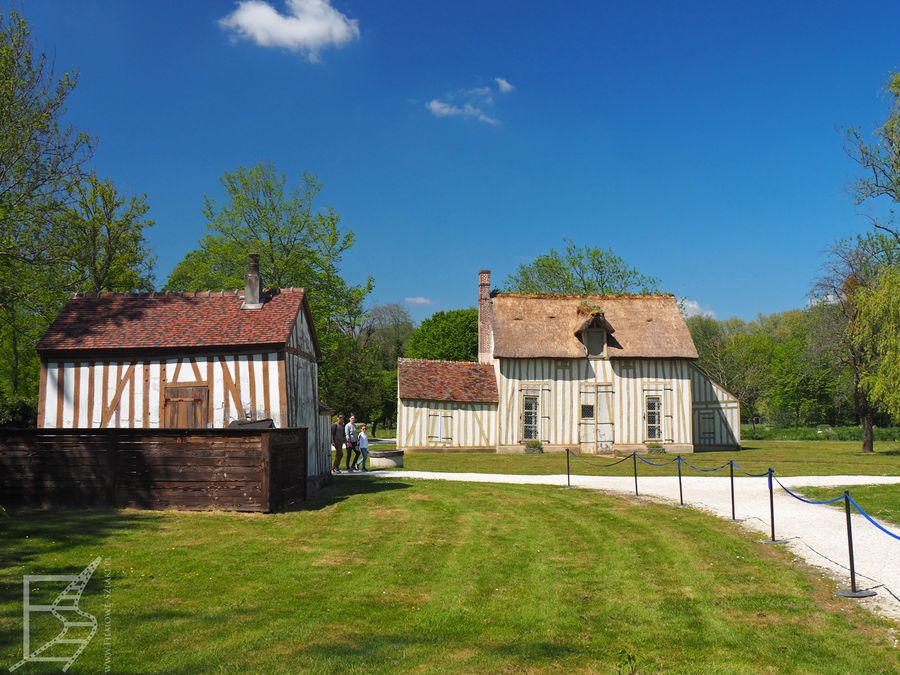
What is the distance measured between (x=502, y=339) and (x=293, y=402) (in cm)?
1807

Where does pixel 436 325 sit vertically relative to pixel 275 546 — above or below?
above

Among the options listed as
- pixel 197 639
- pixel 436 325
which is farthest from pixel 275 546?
pixel 436 325

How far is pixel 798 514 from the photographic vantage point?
1267 centimetres

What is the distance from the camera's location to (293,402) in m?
15.8

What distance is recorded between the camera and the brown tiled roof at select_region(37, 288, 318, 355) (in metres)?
15.5

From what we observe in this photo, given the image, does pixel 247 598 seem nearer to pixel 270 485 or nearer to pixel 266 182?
pixel 270 485

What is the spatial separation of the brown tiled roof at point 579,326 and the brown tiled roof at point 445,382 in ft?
6.80

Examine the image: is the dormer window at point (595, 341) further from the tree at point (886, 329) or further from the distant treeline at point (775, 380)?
the distant treeline at point (775, 380)

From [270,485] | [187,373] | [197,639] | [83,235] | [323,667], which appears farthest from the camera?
[83,235]

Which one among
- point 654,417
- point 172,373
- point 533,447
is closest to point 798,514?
point 172,373

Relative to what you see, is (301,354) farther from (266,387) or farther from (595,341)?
(595,341)

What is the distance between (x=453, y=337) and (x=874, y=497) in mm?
41458

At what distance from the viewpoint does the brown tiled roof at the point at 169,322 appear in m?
15.5

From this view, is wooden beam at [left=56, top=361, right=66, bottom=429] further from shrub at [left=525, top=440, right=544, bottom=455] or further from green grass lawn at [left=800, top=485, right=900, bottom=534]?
shrub at [left=525, top=440, right=544, bottom=455]
